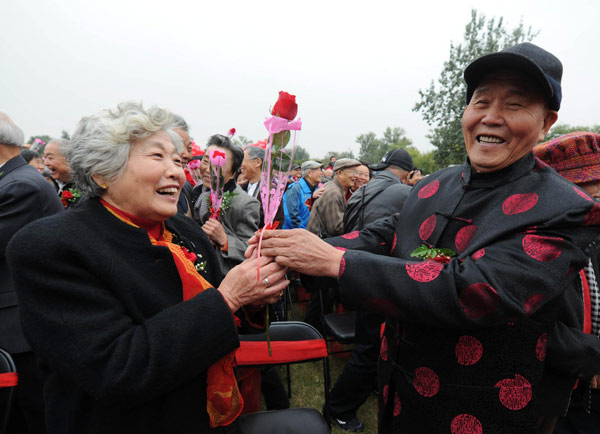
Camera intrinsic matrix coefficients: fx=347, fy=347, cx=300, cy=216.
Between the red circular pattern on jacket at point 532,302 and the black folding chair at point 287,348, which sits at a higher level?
the red circular pattern on jacket at point 532,302

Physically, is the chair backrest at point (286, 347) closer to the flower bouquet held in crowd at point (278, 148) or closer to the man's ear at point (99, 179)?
the flower bouquet held in crowd at point (278, 148)

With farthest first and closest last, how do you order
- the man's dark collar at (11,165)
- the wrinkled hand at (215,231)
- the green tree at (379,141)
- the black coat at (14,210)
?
the green tree at (379,141) → the wrinkled hand at (215,231) → the man's dark collar at (11,165) → the black coat at (14,210)

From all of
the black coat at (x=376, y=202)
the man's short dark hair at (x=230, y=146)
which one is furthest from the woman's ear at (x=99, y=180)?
the black coat at (x=376, y=202)

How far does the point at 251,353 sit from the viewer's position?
207 cm

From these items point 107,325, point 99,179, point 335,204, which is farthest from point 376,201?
point 107,325

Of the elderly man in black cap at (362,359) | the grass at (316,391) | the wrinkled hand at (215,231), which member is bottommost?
the grass at (316,391)

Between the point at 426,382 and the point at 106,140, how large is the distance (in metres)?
1.65

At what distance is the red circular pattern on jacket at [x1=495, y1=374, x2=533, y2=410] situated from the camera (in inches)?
52.6

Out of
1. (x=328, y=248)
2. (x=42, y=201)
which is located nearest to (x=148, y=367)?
(x=328, y=248)

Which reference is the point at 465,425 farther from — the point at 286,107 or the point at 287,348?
the point at 286,107

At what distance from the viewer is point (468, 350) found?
136cm

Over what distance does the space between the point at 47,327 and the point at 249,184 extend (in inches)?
137

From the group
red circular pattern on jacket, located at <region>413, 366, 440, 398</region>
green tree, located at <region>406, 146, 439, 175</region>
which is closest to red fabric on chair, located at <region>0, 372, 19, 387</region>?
red circular pattern on jacket, located at <region>413, 366, 440, 398</region>

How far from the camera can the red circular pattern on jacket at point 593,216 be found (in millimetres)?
1242
